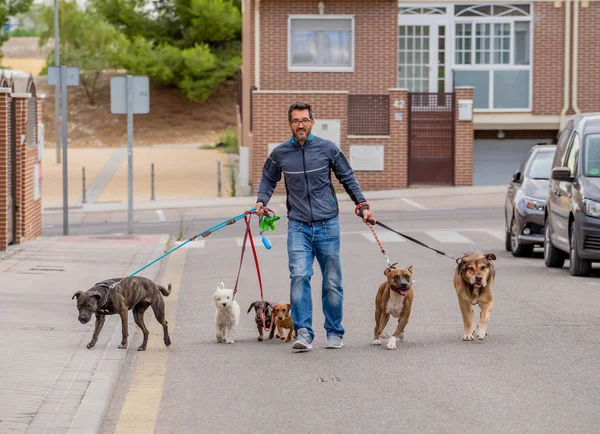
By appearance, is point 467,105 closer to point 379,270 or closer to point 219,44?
point 379,270

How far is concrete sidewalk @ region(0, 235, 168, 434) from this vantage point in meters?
7.44

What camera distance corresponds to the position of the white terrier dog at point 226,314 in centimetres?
1005

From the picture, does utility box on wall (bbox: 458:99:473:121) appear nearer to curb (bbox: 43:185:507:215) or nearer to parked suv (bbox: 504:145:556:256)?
curb (bbox: 43:185:507:215)

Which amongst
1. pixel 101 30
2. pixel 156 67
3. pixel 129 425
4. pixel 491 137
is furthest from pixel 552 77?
pixel 101 30

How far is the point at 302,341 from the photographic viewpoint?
9.67m

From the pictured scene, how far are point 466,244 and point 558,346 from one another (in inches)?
413

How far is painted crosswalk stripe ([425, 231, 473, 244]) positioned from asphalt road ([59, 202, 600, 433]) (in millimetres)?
5842

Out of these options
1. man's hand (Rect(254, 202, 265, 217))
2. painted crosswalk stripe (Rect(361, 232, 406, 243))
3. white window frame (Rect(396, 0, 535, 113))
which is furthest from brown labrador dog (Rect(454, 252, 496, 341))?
white window frame (Rect(396, 0, 535, 113))

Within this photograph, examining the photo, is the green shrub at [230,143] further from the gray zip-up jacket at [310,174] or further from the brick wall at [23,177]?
the gray zip-up jacket at [310,174]

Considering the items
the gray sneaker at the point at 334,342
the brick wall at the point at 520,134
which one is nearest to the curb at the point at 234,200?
the brick wall at the point at 520,134

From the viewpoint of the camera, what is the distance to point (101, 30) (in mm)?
72188

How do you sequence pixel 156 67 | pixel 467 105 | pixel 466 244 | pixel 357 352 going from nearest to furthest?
pixel 357 352 < pixel 466 244 < pixel 467 105 < pixel 156 67

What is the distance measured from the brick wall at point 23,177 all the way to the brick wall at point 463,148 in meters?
17.5

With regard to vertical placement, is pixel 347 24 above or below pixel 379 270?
above
